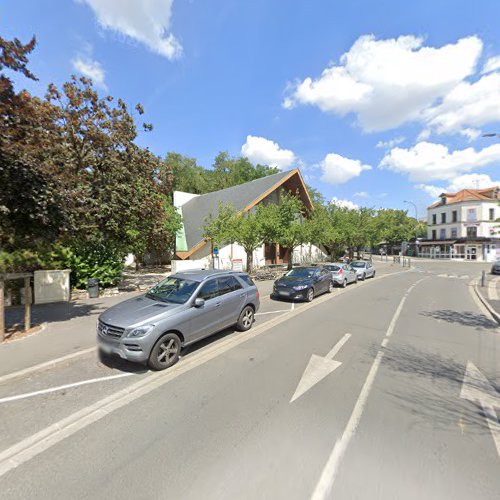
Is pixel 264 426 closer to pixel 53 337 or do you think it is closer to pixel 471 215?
pixel 53 337

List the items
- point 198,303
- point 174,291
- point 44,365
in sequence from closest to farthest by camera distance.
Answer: point 44,365, point 198,303, point 174,291

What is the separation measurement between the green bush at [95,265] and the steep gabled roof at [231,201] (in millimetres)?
7473

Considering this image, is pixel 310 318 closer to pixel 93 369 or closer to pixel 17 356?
pixel 93 369

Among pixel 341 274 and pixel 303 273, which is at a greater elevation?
pixel 303 273

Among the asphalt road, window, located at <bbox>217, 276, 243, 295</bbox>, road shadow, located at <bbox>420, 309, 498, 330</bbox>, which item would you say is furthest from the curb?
window, located at <bbox>217, 276, 243, 295</bbox>

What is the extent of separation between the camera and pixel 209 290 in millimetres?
6090

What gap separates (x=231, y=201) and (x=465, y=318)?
67.0ft

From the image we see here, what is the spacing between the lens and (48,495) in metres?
2.41

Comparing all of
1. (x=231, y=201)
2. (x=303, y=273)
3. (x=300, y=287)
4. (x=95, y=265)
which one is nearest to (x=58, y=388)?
(x=300, y=287)

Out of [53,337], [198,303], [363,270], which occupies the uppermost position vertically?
[198,303]

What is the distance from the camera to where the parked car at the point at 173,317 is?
461 cm

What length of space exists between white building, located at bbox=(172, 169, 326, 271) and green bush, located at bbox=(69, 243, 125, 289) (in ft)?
21.7

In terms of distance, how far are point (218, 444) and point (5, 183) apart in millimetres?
6505

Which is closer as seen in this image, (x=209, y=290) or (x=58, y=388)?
(x=58, y=388)
